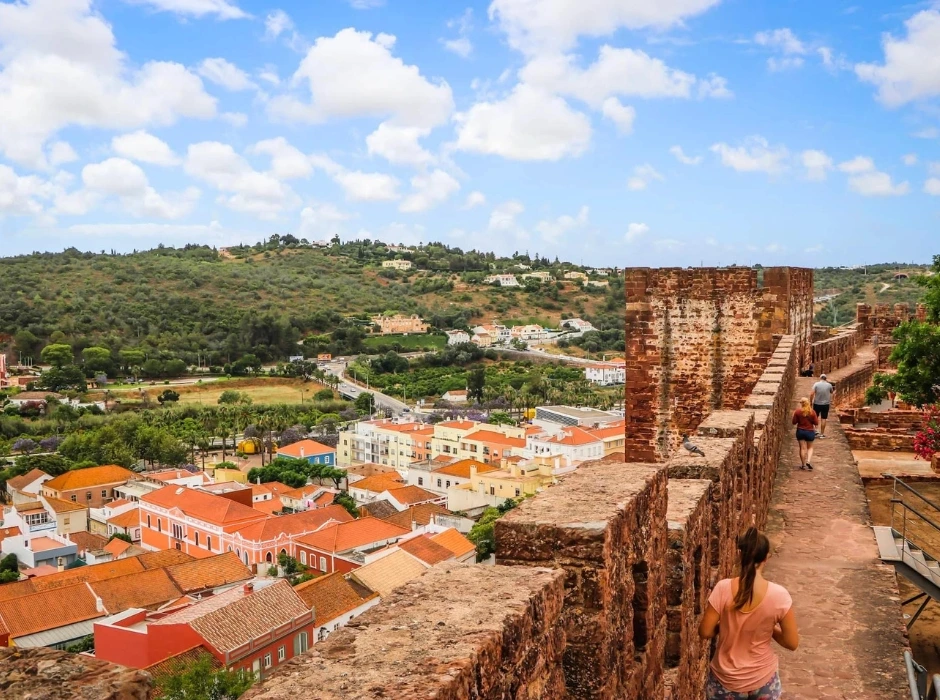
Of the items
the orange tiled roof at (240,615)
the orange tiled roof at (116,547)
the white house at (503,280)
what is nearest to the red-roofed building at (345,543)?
the orange tiled roof at (240,615)

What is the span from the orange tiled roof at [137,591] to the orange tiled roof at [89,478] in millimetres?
18228

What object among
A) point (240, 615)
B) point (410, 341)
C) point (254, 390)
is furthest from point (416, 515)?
point (410, 341)

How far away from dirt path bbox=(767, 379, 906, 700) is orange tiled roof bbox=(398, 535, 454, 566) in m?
25.6

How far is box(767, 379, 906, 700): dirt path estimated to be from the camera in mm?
4891

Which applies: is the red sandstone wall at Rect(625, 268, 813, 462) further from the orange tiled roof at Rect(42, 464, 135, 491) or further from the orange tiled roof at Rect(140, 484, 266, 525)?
the orange tiled roof at Rect(42, 464, 135, 491)

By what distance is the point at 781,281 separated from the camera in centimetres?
1087

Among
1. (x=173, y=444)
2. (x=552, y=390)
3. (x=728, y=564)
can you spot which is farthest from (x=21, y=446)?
(x=728, y=564)

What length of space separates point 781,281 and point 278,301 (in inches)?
4017

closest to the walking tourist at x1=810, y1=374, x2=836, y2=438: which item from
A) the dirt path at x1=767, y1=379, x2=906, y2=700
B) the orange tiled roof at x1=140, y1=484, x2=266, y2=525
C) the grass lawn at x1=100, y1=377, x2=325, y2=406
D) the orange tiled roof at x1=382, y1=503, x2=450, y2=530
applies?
the dirt path at x1=767, y1=379, x2=906, y2=700

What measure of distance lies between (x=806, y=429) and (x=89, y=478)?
48825 millimetres

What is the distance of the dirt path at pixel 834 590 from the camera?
489cm

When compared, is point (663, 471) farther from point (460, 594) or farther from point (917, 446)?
point (917, 446)

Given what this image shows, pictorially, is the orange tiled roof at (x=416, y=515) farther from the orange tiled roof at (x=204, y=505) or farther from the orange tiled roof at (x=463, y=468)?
the orange tiled roof at (x=204, y=505)

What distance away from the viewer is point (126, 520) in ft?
149
